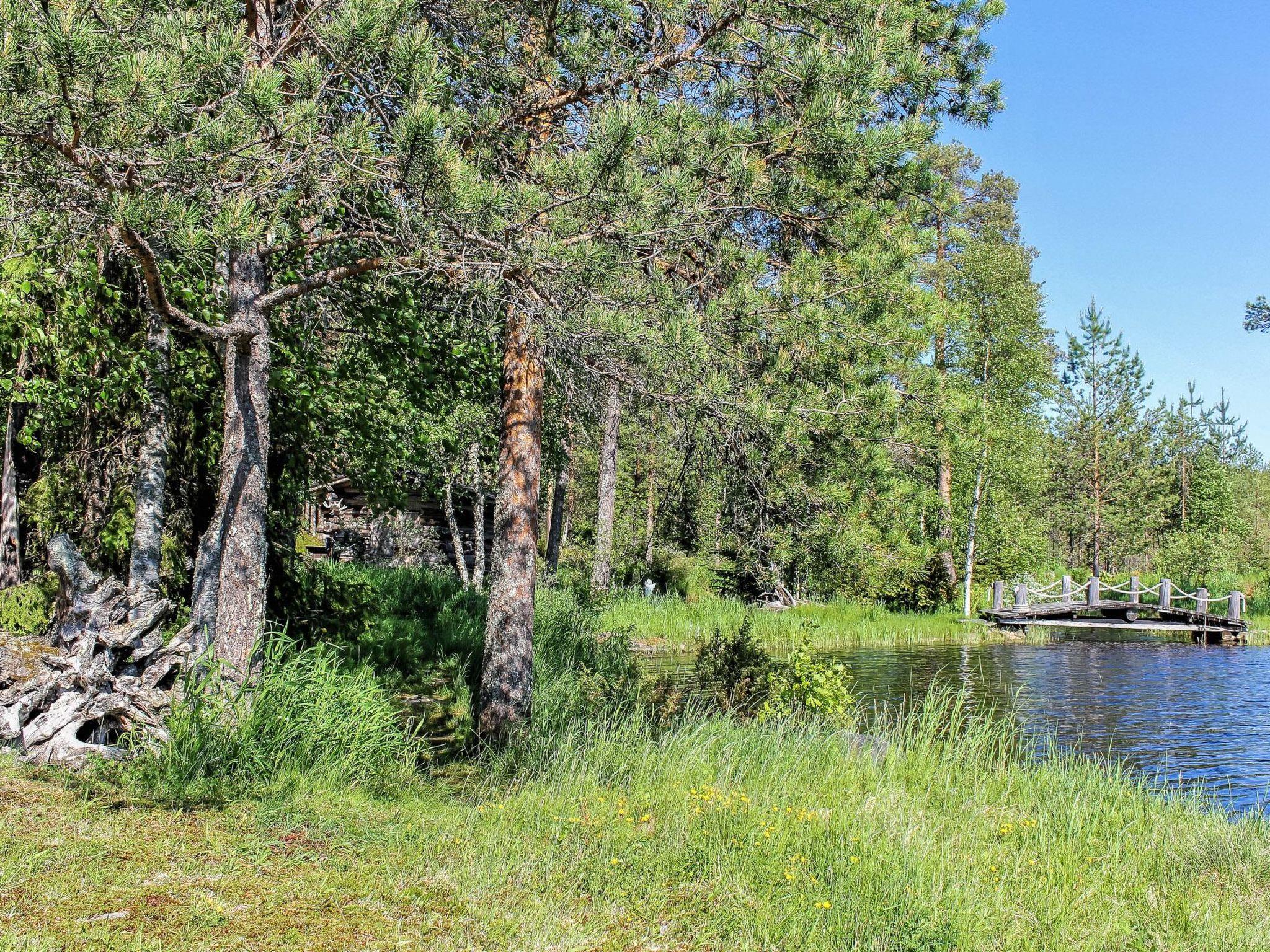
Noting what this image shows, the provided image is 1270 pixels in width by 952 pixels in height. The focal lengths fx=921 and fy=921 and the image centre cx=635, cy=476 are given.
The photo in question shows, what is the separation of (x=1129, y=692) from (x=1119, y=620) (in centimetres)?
1405

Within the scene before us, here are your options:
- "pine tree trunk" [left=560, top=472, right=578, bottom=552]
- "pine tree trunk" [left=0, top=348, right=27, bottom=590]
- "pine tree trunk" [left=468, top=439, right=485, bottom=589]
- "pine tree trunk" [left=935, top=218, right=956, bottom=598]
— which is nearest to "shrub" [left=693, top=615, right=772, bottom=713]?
"pine tree trunk" [left=0, top=348, right=27, bottom=590]

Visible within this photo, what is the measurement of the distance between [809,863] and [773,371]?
3702mm

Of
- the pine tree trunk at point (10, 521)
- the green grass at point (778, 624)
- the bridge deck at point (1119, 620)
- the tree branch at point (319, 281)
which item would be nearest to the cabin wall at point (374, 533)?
the green grass at point (778, 624)

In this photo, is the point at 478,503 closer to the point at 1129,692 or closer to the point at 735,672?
the point at 735,672

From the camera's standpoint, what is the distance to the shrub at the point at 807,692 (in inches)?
325

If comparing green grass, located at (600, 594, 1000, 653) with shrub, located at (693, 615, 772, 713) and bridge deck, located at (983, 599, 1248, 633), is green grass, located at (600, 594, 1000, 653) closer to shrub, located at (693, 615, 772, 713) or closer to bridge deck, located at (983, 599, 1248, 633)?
bridge deck, located at (983, 599, 1248, 633)

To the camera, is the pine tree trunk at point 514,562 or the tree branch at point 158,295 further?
the pine tree trunk at point 514,562

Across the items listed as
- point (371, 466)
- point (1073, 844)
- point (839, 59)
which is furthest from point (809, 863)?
point (371, 466)

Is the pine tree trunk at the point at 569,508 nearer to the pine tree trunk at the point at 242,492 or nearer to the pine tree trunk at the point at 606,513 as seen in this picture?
the pine tree trunk at the point at 606,513

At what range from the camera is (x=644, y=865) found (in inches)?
171

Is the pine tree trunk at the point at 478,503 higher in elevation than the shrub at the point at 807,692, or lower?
higher

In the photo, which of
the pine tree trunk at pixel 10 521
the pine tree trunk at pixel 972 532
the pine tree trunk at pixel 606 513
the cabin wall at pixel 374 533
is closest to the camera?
the pine tree trunk at pixel 10 521

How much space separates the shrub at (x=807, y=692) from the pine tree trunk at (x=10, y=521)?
21.7ft

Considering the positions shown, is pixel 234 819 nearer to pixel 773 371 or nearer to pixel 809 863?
pixel 809 863
